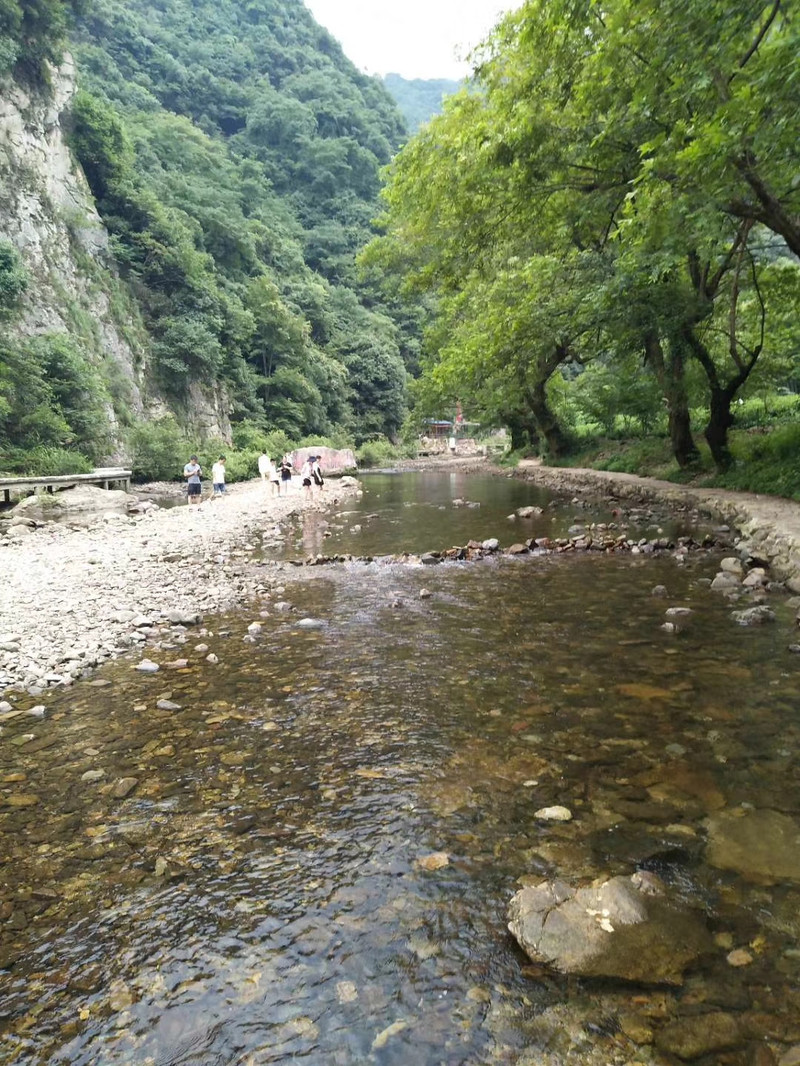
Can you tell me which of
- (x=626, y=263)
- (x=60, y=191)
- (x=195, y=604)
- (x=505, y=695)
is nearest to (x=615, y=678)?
(x=505, y=695)

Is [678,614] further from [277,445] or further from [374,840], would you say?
[277,445]

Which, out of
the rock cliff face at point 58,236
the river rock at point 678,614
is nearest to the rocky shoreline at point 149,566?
the river rock at point 678,614

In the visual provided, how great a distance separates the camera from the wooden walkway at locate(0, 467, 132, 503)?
818 inches

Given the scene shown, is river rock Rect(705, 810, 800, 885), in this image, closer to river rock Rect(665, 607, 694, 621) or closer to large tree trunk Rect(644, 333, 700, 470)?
river rock Rect(665, 607, 694, 621)

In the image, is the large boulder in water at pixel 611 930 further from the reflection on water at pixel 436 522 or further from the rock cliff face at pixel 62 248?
the rock cliff face at pixel 62 248

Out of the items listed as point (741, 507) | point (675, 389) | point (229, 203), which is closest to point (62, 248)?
point (229, 203)

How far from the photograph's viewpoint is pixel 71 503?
64.1 feet

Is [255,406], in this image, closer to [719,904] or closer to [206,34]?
[719,904]

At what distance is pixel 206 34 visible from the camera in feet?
287

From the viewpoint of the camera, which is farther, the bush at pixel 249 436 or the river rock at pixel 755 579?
the bush at pixel 249 436

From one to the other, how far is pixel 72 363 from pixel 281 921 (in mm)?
30378

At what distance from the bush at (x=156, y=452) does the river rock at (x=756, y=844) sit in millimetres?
34216

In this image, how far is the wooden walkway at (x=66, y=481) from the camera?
20.8 meters

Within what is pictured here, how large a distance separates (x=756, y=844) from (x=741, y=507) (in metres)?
10.3
